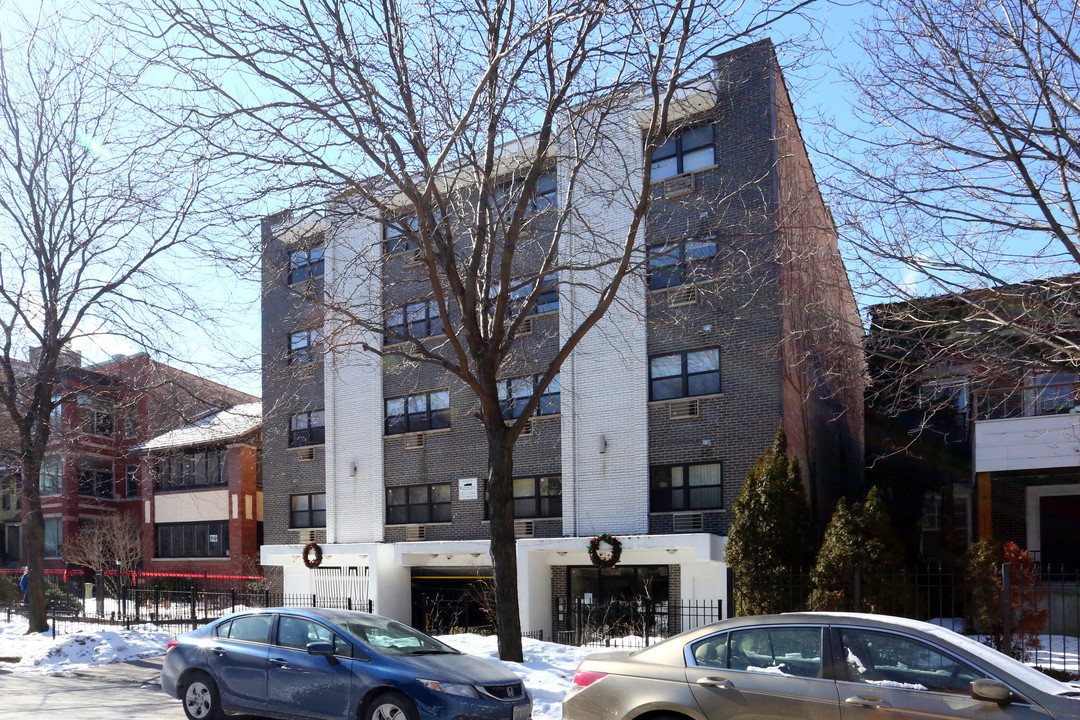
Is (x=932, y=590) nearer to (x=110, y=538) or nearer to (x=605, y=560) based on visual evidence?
(x=605, y=560)

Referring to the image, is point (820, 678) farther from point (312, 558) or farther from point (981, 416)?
point (312, 558)

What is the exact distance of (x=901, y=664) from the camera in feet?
21.5

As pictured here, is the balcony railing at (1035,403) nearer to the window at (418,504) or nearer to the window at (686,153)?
the window at (686,153)

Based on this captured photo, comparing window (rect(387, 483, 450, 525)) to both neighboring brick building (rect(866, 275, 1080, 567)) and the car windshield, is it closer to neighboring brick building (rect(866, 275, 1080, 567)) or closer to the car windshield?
neighboring brick building (rect(866, 275, 1080, 567))

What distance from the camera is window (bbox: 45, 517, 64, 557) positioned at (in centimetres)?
4236

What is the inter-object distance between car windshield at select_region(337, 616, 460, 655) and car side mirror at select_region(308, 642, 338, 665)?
9.5 inches

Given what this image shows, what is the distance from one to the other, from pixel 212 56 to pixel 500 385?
A: 14875 millimetres

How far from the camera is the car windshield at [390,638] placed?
9.71 m

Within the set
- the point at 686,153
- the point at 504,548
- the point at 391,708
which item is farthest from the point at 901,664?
the point at 686,153

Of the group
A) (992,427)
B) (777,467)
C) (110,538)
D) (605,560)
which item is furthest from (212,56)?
(110,538)

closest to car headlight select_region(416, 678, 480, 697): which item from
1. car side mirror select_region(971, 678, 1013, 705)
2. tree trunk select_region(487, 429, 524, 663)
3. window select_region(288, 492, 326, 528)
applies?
tree trunk select_region(487, 429, 524, 663)

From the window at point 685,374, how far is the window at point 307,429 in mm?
11823

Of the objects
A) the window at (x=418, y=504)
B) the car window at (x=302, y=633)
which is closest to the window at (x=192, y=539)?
the window at (x=418, y=504)

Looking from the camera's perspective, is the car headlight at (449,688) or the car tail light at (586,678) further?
the car headlight at (449,688)
